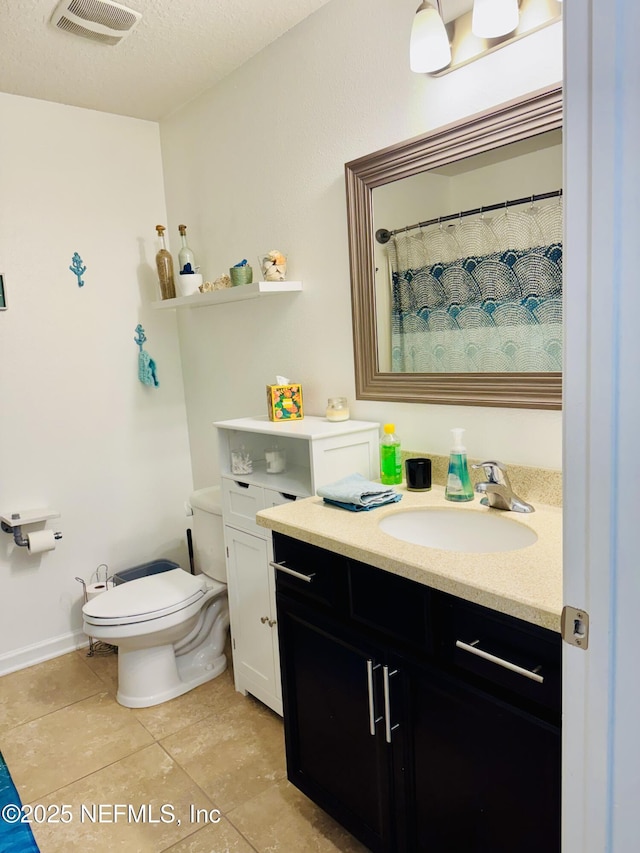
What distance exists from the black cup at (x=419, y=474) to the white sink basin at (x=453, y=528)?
148 mm

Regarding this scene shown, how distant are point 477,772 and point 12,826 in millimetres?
1446

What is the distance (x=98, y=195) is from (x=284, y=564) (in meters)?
2.11

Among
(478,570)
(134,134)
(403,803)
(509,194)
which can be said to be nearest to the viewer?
(478,570)

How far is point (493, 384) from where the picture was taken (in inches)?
68.4

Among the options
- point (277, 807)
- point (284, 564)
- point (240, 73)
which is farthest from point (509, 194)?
point (277, 807)

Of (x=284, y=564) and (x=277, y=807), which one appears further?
(x=277, y=807)

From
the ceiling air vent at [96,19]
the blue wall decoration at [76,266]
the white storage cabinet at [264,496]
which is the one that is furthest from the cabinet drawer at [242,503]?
the ceiling air vent at [96,19]

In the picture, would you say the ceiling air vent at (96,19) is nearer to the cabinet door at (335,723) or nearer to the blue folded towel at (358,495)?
the blue folded towel at (358,495)

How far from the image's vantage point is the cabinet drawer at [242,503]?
2154 mm

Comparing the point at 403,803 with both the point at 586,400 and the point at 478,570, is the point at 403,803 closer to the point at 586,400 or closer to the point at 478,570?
the point at 478,570

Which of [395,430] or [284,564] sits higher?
[395,430]

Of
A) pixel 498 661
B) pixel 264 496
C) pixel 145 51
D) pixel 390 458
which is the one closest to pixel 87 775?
pixel 264 496

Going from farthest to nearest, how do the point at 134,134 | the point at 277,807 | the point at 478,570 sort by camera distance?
1. the point at 134,134
2. the point at 277,807
3. the point at 478,570

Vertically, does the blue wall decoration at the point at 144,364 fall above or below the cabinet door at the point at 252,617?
above
